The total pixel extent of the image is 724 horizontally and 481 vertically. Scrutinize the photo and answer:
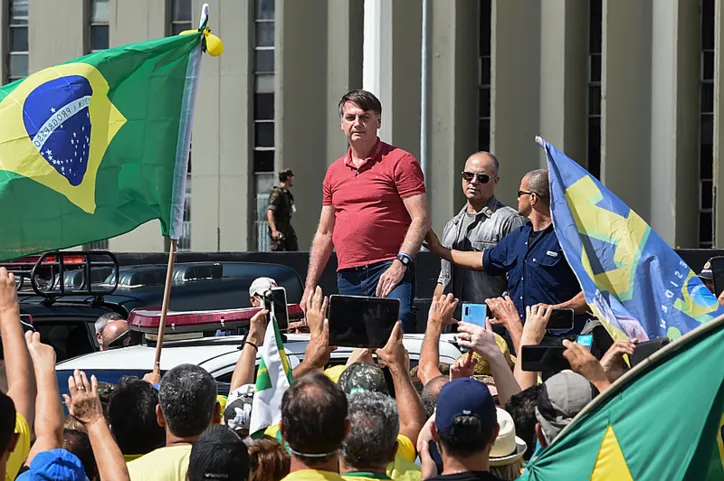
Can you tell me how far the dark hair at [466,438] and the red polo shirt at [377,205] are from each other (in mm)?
3773

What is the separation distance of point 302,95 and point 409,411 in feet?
68.7

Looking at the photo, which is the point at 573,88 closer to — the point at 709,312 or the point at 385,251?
the point at 385,251

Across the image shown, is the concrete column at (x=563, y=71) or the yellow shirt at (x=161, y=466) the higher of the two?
the concrete column at (x=563, y=71)

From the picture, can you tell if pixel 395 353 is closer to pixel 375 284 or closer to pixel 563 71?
pixel 375 284

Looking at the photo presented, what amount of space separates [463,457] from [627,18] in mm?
21541

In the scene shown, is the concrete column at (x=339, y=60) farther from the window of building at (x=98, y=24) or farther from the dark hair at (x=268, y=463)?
the dark hair at (x=268, y=463)

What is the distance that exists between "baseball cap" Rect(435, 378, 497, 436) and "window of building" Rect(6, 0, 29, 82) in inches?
970

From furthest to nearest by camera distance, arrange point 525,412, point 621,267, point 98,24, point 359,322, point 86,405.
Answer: point 98,24 → point 621,267 → point 359,322 → point 525,412 → point 86,405

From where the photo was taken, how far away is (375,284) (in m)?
8.17

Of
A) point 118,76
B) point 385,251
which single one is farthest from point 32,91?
point 385,251

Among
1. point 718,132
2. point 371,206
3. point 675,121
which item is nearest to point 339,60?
point 675,121

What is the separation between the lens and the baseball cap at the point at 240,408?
236 inches

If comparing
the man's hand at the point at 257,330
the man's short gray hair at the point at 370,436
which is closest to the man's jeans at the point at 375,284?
the man's hand at the point at 257,330

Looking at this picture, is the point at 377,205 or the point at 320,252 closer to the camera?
the point at 377,205
